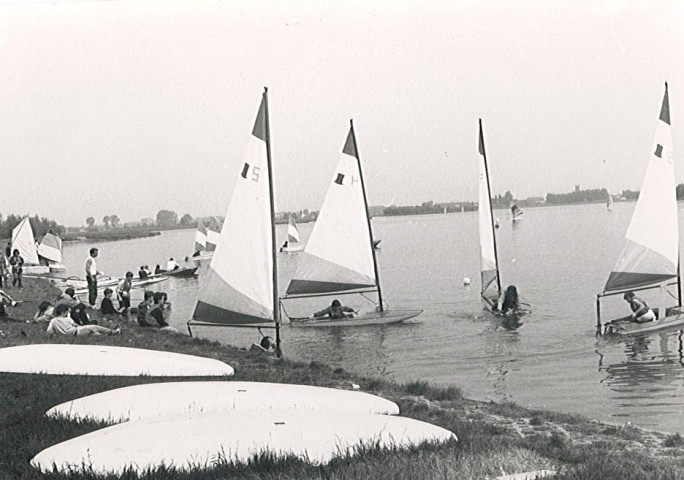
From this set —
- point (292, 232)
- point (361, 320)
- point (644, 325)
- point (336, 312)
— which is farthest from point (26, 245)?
point (644, 325)

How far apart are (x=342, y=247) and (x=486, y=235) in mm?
5779

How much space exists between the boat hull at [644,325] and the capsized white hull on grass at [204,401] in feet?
39.5

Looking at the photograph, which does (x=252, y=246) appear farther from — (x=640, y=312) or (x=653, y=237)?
(x=653, y=237)

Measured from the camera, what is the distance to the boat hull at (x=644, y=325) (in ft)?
59.5

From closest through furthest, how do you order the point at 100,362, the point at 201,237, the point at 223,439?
the point at 223,439 < the point at 100,362 < the point at 201,237

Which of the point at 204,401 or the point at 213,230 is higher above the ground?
the point at 213,230

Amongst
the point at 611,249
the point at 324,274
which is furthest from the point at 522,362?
the point at 611,249

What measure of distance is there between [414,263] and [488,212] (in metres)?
27.2

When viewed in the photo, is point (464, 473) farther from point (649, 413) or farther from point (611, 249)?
point (611, 249)

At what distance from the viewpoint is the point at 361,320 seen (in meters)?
21.3

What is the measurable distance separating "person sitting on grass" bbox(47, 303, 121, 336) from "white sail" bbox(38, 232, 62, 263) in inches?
1350

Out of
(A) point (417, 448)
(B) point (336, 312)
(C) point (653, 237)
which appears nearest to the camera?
(A) point (417, 448)

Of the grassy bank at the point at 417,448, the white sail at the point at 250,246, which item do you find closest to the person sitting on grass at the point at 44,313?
the grassy bank at the point at 417,448

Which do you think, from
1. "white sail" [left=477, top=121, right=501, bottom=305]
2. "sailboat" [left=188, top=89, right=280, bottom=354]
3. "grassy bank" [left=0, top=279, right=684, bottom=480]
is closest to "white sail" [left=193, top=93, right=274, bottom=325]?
"sailboat" [left=188, top=89, right=280, bottom=354]
